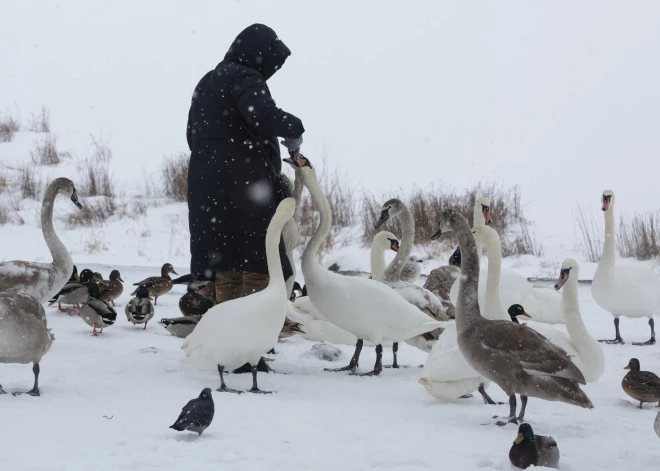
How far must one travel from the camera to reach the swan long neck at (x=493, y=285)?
205 inches

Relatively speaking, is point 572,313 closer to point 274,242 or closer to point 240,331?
point 274,242

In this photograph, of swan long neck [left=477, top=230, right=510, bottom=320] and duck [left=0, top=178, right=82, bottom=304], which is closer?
swan long neck [left=477, top=230, right=510, bottom=320]

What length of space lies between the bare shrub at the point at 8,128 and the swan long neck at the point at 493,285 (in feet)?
57.7

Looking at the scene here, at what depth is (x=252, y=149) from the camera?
224 inches

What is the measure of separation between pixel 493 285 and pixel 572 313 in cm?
Answer: 53

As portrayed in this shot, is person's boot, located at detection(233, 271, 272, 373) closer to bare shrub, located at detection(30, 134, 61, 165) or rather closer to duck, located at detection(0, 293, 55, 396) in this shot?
duck, located at detection(0, 293, 55, 396)

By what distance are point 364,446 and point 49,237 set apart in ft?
12.5

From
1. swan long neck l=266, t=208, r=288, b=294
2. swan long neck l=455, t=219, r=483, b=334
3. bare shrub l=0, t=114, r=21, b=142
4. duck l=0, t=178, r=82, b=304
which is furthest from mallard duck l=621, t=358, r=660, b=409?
bare shrub l=0, t=114, r=21, b=142

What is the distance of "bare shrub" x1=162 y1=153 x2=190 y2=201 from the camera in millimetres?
16438

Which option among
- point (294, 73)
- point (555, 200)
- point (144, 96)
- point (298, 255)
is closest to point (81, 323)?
point (298, 255)

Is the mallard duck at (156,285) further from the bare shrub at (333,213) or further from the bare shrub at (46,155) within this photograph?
the bare shrub at (46,155)

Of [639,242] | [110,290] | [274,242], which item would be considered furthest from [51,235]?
[639,242]

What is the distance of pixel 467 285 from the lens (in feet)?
15.4

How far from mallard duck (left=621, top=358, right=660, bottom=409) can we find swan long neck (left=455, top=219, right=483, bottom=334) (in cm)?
108
